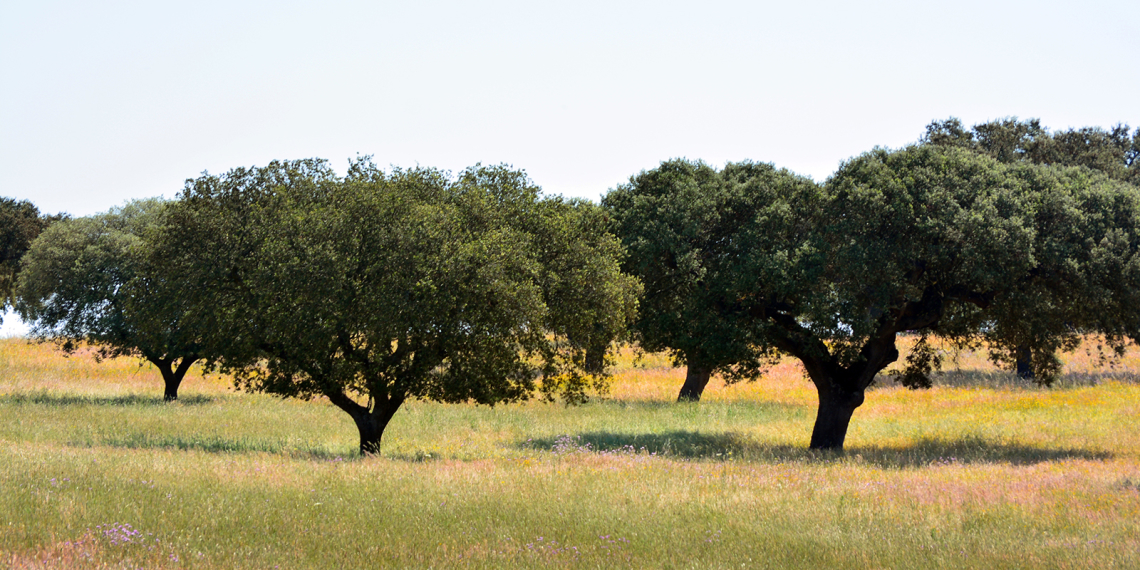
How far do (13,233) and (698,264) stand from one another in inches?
2215

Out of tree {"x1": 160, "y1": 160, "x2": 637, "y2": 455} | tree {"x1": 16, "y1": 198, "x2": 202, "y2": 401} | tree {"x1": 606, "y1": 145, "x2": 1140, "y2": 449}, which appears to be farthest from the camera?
tree {"x1": 16, "y1": 198, "x2": 202, "y2": 401}

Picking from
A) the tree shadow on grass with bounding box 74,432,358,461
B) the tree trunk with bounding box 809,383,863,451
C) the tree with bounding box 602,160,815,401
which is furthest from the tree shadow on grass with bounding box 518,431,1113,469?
the tree shadow on grass with bounding box 74,432,358,461

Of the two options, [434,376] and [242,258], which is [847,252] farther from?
[242,258]

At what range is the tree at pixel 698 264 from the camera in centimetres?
2684

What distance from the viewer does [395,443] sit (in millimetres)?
28531

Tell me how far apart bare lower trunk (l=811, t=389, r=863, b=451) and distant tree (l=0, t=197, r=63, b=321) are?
56460 mm

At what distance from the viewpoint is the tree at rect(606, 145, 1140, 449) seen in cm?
2373

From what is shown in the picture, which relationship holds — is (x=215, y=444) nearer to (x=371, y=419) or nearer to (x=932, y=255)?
(x=371, y=419)

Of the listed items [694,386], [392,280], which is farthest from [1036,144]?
[392,280]

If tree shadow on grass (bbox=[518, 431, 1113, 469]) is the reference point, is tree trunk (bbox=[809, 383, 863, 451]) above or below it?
above

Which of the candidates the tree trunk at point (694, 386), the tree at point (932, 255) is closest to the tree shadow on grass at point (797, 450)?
the tree at point (932, 255)

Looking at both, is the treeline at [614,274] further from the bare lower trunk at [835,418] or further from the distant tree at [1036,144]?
the distant tree at [1036,144]

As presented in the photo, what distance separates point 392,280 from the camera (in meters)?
20.6

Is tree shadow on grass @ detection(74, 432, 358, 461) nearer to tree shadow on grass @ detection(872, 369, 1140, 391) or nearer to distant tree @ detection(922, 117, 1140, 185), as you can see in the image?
tree shadow on grass @ detection(872, 369, 1140, 391)
